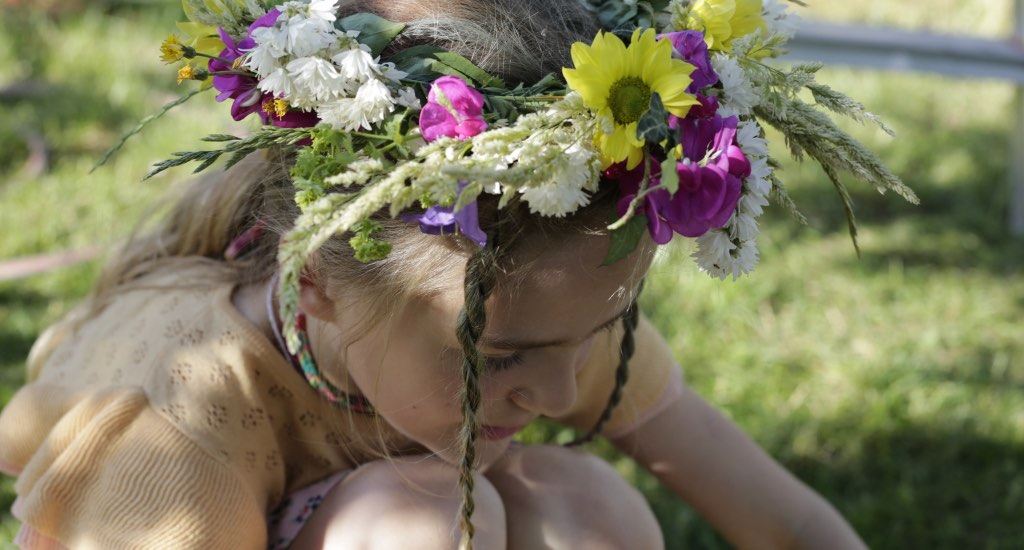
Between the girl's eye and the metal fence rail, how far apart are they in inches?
83.2

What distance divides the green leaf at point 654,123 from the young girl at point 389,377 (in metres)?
0.02

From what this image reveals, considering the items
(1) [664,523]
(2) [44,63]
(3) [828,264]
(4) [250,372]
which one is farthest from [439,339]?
(2) [44,63]

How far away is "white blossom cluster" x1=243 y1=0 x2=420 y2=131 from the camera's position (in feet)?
4.30

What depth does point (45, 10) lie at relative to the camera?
4.41 meters

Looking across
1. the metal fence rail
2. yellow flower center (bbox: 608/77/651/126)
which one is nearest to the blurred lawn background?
the metal fence rail

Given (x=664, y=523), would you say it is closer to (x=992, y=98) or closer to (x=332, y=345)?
(x=332, y=345)

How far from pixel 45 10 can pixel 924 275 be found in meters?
3.26

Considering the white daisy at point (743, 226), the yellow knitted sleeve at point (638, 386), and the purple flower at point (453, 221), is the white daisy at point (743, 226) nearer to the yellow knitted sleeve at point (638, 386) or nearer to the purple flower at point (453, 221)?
the purple flower at point (453, 221)

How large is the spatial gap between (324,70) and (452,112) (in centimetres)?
15

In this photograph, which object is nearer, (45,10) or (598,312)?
(598,312)

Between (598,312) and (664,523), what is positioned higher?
(598,312)

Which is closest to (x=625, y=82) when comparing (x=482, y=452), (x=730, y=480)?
(x=482, y=452)

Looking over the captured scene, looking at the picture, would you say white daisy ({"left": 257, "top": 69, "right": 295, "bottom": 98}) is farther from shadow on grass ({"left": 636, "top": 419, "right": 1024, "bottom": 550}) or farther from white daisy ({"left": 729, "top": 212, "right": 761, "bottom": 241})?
shadow on grass ({"left": 636, "top": 419, "right": 1024, "bottom": 550})

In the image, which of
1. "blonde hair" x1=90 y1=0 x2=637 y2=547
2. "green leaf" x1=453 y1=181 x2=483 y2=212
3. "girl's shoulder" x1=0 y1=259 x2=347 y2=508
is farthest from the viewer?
"girl's shoulder" x1=0 y1=259 x2=347 y2=508
